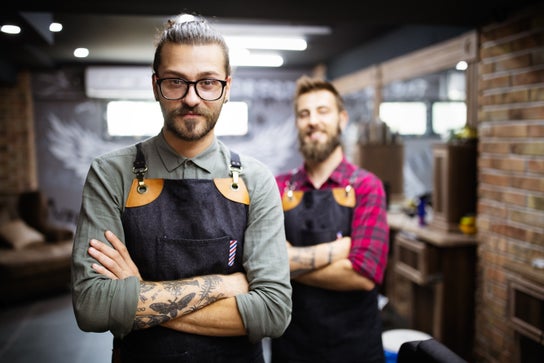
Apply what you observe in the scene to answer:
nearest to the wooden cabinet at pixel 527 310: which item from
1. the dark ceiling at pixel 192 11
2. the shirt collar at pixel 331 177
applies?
the shirt collar at pixel 331 177

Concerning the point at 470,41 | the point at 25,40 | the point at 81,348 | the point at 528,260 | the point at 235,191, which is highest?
the point at 25,40

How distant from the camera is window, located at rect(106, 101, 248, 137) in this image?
7918 mm

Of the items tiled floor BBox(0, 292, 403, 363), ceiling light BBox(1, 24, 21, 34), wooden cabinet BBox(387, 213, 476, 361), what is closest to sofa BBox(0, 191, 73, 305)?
tiled floor BBox(0, 292, 403, 363)

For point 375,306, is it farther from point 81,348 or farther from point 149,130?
point 149,130

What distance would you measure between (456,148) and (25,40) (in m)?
4.17

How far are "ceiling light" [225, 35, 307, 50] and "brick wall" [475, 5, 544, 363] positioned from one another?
253 centimetres

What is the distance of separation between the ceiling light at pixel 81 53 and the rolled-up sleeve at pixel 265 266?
573cm

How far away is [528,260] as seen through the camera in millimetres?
2918

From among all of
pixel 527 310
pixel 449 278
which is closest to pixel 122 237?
pixel 527 310

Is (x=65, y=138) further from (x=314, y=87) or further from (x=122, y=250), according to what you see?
(x=122, y=250)

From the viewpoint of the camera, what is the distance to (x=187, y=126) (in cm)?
139

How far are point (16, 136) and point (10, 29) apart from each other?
3.63m

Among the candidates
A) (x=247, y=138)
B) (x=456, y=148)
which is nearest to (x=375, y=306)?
(x=456, y=148)

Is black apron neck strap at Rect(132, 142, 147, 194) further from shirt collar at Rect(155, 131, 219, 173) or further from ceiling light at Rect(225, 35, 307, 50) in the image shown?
ceiling light at Rect(225, 35, 307, 50)
